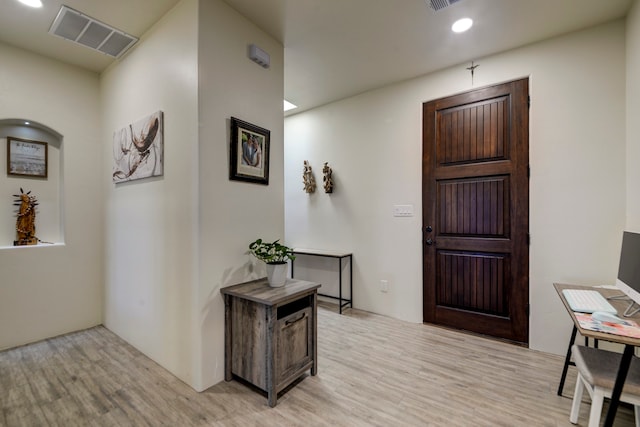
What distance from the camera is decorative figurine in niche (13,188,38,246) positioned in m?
2.71

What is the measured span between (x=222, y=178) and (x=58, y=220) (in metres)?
2.25

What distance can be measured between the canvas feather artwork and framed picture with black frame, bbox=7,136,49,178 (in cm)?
80

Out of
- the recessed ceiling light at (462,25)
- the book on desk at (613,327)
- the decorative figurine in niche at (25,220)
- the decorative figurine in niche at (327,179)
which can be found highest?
the recessed ceiling light at (462,25)

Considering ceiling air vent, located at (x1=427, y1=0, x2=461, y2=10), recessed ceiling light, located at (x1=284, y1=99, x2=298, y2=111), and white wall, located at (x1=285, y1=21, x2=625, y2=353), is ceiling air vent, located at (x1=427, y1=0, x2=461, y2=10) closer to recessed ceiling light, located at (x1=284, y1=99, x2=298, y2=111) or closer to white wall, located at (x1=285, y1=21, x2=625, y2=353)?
white wall, located at (x1=285, y1=21, x2=625, y2=353)

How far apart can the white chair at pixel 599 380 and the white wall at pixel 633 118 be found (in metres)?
1.04

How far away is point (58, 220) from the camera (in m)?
2.96

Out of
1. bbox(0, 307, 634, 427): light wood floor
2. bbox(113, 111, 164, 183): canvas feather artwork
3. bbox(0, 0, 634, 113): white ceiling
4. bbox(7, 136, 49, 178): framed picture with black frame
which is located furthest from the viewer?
bbox(7, 136, 49, 178): framed picture with black frame

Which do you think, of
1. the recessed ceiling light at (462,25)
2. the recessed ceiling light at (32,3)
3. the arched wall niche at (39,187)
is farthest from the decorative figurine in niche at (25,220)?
the recessed ceiling light at (462,25)

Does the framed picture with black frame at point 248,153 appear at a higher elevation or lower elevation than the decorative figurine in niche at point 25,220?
higher

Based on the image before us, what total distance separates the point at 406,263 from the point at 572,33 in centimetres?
254

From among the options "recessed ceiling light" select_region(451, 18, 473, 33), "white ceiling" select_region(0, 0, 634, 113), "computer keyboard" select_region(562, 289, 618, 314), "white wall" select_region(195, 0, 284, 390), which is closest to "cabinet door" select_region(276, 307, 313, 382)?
"white wall" select_region(195, 0, 284, 390)

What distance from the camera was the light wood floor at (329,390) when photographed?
168 cm

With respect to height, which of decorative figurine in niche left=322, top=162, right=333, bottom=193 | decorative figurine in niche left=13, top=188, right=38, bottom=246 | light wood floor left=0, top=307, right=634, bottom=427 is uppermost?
decorative figurine in niche left=322, top=162, right=333, bottom=193

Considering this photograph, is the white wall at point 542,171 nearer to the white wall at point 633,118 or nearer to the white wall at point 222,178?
the white wall at point 633,118
